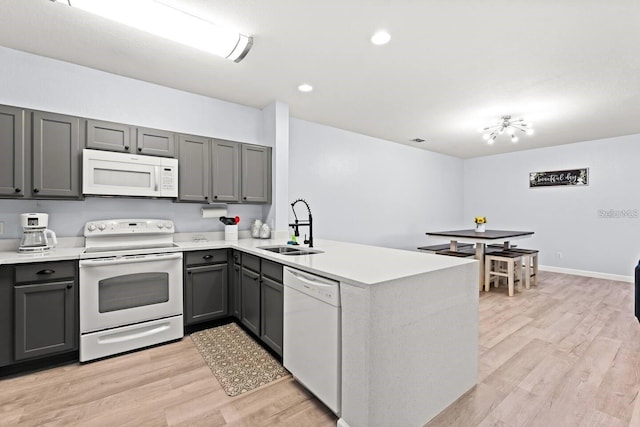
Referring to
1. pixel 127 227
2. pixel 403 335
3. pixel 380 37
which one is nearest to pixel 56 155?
pixel 127 227

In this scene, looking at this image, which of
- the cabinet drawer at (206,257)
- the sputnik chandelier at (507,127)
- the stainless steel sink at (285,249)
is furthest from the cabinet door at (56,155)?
the sputnik chandelier at (507,127)

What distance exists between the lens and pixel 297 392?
1971 mm

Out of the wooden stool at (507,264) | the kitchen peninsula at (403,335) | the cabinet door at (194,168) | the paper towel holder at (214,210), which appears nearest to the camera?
the kitchen peninsula at (403,335)

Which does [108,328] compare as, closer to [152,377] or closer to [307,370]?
[152,377]

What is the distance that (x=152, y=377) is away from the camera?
7.07 ft

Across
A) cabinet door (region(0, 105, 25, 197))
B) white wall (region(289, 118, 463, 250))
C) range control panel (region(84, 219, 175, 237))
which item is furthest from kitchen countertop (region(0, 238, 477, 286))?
white wall (region(289, 118, 463, 250))

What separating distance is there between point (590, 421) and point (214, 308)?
9.52ft

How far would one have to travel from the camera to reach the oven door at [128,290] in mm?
2334

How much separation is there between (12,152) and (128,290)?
1377mm

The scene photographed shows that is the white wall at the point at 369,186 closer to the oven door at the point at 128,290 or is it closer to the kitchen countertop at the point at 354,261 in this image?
the kitchen countertop at the point at 354,261

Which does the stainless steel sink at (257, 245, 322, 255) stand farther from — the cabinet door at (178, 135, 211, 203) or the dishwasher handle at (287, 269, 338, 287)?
the cabinet door at (178, 135, 211, 203)

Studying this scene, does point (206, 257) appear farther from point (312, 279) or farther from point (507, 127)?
point (507, 127)

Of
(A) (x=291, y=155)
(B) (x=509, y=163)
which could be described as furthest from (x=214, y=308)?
(B) (x=509, y=163)

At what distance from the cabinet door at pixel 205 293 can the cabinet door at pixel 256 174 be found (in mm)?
937
